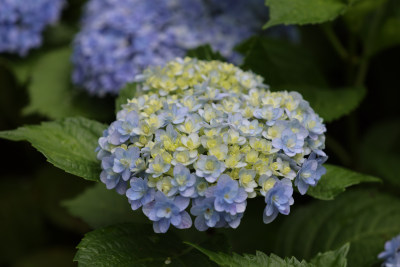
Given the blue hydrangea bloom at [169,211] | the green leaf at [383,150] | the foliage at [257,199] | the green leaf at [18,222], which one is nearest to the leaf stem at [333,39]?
the foliage at [257,199]

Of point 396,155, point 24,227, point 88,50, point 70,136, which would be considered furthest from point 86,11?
point 396,155

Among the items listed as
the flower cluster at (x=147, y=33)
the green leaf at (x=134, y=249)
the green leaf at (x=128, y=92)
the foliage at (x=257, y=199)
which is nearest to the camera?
the green leaf at (x=134, y=249)

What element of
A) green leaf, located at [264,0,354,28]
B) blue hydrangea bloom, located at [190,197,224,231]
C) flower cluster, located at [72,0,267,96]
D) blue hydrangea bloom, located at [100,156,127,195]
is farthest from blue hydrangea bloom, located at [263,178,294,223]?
flower cluster, located at [72,0,267,96]

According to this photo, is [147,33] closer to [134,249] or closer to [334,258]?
[134,249]

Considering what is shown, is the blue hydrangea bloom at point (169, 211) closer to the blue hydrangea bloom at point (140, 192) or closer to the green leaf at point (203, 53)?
the blue hydrangea bloom at point (140, 192)

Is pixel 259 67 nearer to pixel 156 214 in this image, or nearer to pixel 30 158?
pixel 156 214

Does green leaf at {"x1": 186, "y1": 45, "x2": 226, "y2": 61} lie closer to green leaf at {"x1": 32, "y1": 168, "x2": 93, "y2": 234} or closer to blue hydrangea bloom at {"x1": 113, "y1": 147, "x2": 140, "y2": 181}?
blue hydrangea bloom at {"x1": 113, "y1": 147, "x2": 140, "y2": 181}

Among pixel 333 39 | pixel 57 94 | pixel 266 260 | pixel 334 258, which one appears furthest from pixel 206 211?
pixel 57 94
